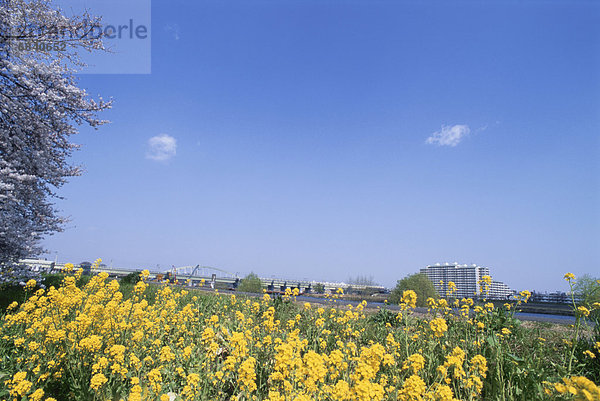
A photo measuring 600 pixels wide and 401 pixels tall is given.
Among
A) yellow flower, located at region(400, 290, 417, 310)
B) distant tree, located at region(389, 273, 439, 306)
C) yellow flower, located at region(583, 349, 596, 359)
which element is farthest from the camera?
distant tree, located at region(389, 273, 439, 306)

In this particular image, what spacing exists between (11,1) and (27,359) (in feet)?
33.3

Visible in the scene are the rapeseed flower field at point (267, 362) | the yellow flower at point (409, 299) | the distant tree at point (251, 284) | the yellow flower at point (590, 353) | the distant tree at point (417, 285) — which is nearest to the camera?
the rapeseed flower field at point (267, 362)

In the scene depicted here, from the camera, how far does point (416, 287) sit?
34781 millimetres

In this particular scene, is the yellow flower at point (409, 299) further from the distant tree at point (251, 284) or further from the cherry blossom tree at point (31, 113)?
the distant tree at point (251, 284)

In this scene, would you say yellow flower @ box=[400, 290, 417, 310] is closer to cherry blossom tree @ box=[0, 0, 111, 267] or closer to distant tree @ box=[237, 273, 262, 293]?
cherry blossom tree @ box=[0, 0, 111, 267]

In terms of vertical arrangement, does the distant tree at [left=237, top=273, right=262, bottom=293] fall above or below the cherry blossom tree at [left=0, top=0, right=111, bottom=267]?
below

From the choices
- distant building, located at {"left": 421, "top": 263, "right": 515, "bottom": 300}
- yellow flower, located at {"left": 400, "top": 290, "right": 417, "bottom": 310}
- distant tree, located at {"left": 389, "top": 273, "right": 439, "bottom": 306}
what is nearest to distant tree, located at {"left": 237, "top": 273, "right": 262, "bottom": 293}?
distant tree, located at {"left": 389, "top": 273, "right": 439, "bottom": 306}

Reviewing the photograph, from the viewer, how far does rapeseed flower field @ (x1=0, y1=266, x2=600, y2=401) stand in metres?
3.08

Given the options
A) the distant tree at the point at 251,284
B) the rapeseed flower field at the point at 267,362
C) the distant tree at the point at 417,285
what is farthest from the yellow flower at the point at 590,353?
the distant tree at the point at 251,284

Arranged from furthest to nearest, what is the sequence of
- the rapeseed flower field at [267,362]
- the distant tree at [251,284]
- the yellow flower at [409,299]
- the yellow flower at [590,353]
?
the distant tree at [251,284]
the yellow flower at [409,299]
the yellow flower at [590,353]
the rapeseed flower field at [267,362]

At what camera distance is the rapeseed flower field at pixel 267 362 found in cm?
308

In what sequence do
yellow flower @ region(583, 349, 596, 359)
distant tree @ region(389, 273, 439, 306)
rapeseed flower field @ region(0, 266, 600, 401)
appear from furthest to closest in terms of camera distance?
1. distant tree @ region(389, 273, 439, 306)
2. yellow flower @ region(583, 349, 596, 359)
3. rapeseed flower field @ region(0, 266, 600, 401)

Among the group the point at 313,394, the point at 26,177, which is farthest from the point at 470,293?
the point at 26,177

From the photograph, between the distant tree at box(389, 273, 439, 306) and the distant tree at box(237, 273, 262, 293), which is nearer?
the distant tree at box(389, 273, 439, 306)
